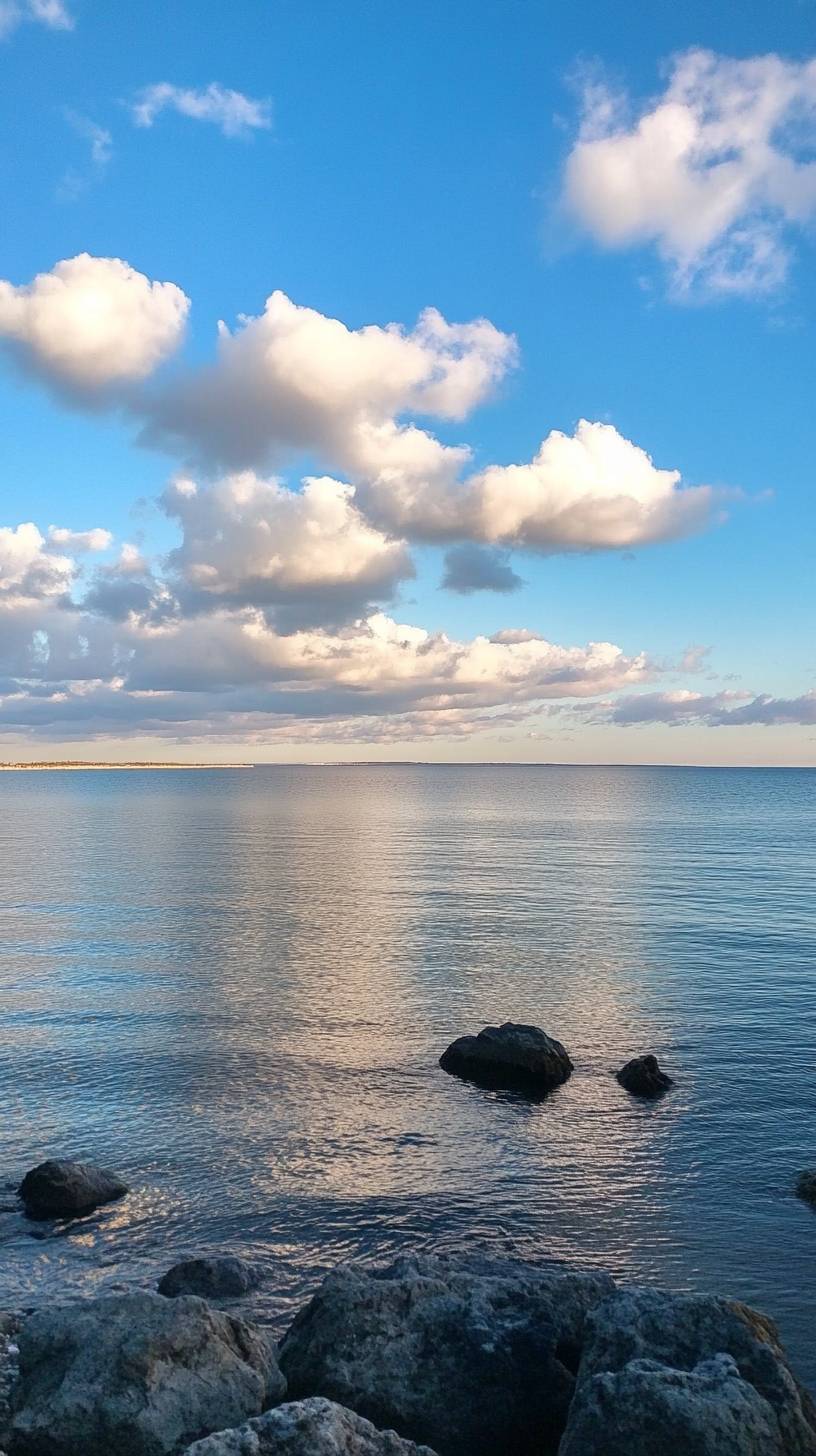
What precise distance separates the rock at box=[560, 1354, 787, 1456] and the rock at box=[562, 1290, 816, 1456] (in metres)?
0.02

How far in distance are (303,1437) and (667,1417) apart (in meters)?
3.78

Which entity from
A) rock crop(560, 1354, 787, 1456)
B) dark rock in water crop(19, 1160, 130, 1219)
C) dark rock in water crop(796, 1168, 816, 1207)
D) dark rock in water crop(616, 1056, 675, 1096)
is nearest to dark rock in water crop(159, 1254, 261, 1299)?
dark rock in water crop(19, 1160, 130, 1219)

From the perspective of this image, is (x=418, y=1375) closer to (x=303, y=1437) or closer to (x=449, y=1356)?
(x=449, y=1356)

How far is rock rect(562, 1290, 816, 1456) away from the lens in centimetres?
1093

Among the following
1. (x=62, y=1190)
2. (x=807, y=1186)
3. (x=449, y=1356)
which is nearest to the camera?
(x=449, y=1356)

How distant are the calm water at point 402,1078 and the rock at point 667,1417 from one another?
6.47m

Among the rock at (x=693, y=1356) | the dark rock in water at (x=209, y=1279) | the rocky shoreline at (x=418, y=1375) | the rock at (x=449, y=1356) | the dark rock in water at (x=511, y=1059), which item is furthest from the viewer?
the dark rock in water at (x=511, y=1059)

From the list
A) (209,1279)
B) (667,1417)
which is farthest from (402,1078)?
(667,1417)

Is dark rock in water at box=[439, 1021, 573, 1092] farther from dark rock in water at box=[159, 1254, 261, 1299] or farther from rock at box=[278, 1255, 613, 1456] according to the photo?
rock at box=[278, 1255, 613, 1456]

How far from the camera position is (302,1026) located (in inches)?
1438

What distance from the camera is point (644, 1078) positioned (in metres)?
29.4

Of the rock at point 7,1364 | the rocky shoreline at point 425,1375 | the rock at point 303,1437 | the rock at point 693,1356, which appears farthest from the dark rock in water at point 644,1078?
the rock at point 303,1437

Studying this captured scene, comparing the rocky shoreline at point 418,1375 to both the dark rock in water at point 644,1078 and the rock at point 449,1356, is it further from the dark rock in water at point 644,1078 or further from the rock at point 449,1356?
the dark rock in water at point 644,1078

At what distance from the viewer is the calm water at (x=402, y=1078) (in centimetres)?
2038
